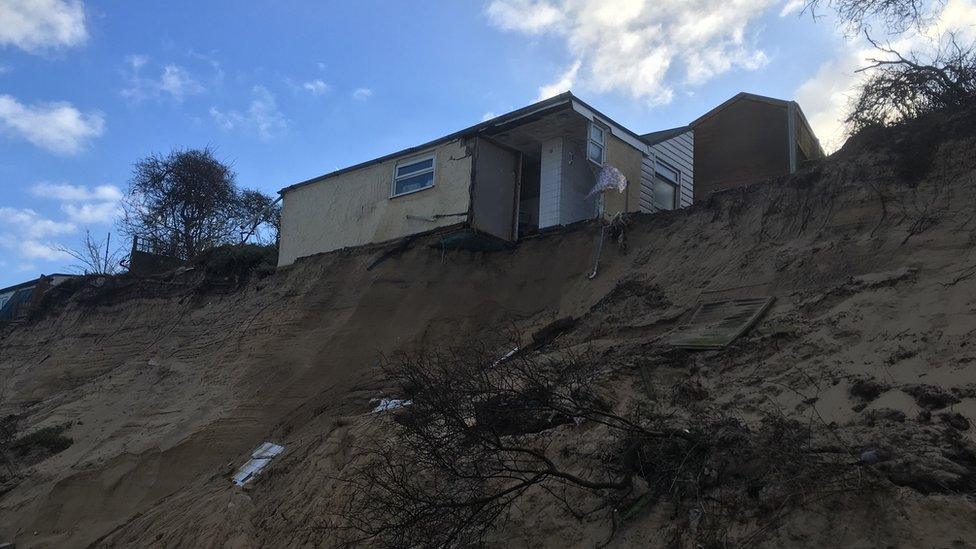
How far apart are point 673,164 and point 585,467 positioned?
12851mm

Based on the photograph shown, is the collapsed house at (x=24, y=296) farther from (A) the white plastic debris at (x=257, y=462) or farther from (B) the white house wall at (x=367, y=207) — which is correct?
(A) the white plastic debris at (x=257, y=462)

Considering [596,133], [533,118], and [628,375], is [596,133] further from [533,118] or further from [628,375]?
[628,375]

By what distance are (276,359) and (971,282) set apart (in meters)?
11.6

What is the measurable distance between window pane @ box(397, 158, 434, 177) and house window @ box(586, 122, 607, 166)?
133 inches

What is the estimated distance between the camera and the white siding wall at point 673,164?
17719 millimetres

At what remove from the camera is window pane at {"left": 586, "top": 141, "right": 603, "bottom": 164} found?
16078mm

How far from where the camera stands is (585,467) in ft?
24.6

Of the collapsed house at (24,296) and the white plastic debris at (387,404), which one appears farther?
the collapsed house at (24,296)

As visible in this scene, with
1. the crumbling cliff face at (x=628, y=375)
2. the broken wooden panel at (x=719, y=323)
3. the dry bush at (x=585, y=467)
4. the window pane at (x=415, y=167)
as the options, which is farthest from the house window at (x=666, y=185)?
the dry bush at (x=585, y=467)

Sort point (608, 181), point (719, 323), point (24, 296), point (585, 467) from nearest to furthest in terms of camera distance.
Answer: point (585, 467) < point (719, 323) < point (608, 181) < point (24, 296)

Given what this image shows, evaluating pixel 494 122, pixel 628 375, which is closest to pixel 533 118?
pixel 494 122

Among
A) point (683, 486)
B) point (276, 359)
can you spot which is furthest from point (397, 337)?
point (683, 486)

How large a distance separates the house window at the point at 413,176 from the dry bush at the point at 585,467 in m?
10.0

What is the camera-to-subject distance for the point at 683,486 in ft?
21.2
